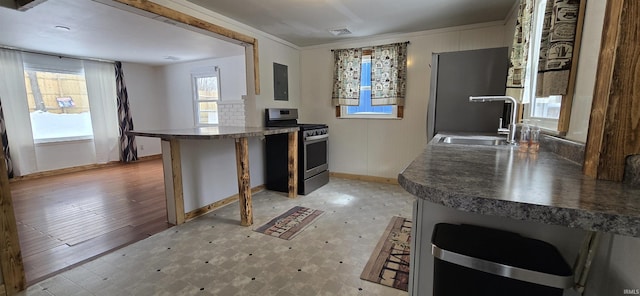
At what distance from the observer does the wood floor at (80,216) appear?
213 cm

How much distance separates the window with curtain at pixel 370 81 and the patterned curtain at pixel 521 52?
1750 mm

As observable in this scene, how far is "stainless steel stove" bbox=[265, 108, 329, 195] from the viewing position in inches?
141

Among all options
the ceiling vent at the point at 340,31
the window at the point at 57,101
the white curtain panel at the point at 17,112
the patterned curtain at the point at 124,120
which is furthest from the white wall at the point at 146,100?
the ceiling vent at the point at 340,31

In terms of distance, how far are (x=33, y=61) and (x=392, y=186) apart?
21.1 ft

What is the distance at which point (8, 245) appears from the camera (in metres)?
1.65

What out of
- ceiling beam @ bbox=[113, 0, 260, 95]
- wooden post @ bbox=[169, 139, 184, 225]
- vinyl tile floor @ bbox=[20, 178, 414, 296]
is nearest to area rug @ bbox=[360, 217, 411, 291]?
vinyl tile floor @ bbox=[20, 178, 414, 296]

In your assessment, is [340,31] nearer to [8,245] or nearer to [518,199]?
[518,199]

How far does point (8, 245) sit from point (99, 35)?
316cm

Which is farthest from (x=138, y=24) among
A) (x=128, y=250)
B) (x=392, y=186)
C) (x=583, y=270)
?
(x=583, y=270)

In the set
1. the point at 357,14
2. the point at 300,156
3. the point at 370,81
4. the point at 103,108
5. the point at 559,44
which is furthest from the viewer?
the point at 103,108

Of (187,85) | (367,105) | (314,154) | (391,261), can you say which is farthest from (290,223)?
(187,85)

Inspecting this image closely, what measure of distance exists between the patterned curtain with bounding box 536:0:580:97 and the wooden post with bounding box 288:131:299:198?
251 centimetres

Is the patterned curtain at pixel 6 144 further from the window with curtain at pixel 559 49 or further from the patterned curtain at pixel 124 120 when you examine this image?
the window with curtain at pixel 559 49

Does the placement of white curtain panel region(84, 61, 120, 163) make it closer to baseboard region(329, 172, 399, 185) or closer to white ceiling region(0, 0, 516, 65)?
white ceiling region(0, 0, 516, 65)
